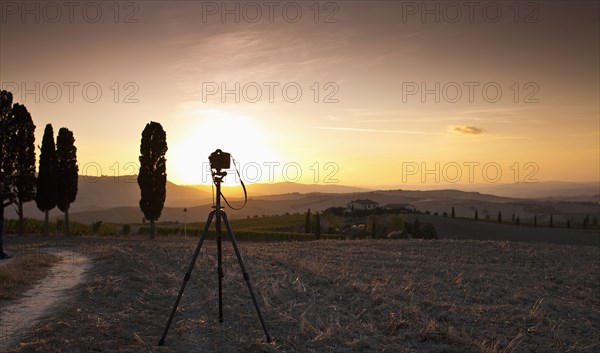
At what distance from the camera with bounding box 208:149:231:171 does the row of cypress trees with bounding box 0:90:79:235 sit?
3361cm

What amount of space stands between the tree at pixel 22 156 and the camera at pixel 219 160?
35.3 meters

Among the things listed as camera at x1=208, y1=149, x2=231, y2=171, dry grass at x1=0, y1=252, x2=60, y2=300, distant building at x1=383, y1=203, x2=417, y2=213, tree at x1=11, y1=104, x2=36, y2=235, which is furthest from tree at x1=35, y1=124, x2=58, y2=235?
distant building at x1=383, y1=203, x2=417, y2=213

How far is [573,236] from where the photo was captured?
44.3 metres

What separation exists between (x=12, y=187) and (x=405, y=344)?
39022 millimetres

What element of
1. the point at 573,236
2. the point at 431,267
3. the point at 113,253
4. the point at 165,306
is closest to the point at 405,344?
the point at 165,306

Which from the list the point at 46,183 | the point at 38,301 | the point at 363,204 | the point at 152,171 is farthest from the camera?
the point at 363,204

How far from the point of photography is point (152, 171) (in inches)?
1575

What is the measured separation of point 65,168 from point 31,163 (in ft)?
9.63

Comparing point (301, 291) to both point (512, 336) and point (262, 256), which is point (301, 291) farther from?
point (262, 256)

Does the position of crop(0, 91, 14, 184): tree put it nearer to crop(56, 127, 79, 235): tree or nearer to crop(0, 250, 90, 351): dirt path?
crop(56, 127, 79, 235): tree

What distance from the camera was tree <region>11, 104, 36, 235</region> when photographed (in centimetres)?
3769

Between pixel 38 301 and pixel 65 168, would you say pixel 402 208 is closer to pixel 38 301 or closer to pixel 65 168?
pixel 65 168

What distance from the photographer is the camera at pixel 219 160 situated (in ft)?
28.5

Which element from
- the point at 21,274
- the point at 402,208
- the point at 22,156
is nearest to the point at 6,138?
the point at 22,156
